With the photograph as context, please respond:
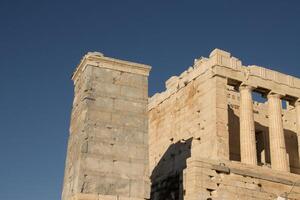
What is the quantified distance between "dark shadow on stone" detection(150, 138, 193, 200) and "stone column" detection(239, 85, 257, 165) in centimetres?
247

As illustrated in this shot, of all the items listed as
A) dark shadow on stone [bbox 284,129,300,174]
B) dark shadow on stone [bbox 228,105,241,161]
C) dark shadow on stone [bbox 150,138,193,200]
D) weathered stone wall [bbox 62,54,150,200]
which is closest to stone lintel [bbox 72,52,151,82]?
weathered stone wall [bbox 62,54,150,200]

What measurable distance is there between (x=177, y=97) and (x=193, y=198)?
8.67 meters

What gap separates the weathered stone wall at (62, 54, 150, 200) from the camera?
11516 millimetres

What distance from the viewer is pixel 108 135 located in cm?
1208

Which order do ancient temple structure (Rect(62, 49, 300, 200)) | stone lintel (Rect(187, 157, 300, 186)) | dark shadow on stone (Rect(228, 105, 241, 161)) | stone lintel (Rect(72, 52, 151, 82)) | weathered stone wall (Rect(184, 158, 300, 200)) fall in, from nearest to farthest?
ancient temple structure (Rect(62, 49, 300, 200)) → stone lintel (Rect(72, 52, 151, 82)) → weathered stone wall (Rect(184, 158, 300, 200)) → stone lintel (Rect(187, 157, 300, 186)) → dark shadow on stone (Rect(228, 105, 241, 161))

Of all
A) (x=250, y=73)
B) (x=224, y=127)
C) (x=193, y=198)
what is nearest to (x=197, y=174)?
(x=193, y=198)

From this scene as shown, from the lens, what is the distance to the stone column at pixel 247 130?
20688mm

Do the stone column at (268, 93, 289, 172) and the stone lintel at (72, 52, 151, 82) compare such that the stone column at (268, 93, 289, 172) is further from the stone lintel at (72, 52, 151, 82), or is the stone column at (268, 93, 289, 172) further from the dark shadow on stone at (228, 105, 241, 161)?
the stone lintel at (72, 52, 151, 82)

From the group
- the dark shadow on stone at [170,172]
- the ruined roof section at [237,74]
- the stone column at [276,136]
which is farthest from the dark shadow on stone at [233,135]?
the ruined roof section at [237,74]

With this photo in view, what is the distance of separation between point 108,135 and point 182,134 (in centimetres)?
1184

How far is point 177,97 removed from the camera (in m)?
24.6

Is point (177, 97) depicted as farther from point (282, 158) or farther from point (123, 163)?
point (123, 163)

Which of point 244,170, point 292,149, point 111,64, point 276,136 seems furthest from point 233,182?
point 292,149

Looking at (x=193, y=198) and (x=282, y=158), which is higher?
(x=282, y=158)
